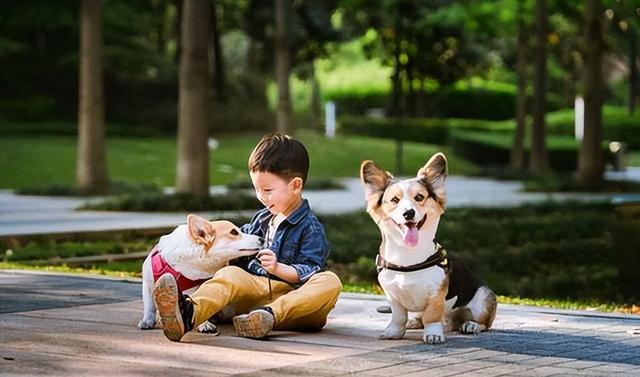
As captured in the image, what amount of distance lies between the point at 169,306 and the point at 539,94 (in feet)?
90.7

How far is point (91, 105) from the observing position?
88.3 ft

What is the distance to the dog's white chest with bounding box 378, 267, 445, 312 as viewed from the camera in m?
8.26

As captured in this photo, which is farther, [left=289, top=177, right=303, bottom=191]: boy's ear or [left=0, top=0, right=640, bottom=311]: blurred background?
[left=0, top=0, right=640, bottom=311]: blurred background

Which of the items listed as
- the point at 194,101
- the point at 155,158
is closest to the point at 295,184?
the point at 194,101

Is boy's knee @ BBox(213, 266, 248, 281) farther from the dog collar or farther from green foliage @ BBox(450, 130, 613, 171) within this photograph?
green foliage @ BBox(450, 130, 613, 171)

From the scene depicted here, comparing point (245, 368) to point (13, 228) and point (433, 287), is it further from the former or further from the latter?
point (13, 228)

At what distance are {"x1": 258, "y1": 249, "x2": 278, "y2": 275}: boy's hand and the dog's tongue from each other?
852 mm

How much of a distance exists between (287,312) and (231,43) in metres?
62.5

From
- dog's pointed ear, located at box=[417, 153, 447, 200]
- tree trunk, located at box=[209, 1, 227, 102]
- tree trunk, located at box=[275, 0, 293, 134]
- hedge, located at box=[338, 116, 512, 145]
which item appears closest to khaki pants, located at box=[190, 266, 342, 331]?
dog's pointed ear, located at box=[417, 153, 447, 200]

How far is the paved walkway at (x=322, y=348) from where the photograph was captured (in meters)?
7.34

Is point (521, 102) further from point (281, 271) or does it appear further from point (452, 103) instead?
point (281, 271)

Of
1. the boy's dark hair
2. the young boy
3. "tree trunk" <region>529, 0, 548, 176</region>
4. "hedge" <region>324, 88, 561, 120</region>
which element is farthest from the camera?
"hedge" <region>324, 88, 561, 120</region>

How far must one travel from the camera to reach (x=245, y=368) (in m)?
7.37

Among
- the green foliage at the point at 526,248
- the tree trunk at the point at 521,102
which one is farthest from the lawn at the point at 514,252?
the tree trunk at the point at 521,102
